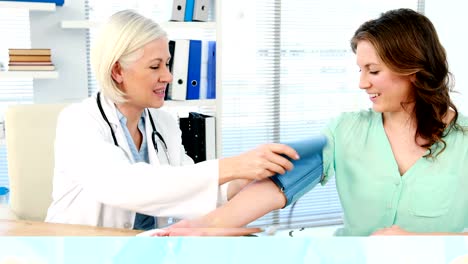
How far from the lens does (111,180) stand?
139 cm

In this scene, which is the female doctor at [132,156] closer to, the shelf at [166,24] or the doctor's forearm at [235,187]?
the doctor's forearm at [235,187]

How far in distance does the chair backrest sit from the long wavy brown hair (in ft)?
3.63

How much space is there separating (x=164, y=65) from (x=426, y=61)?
824 mm

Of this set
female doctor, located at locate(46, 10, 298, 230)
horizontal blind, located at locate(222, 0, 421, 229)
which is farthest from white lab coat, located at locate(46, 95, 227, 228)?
horizontal blind, located at locate(222, 0, 421, 229)

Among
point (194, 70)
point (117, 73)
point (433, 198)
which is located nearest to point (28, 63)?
point (194, 70)

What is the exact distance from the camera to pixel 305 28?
394cm

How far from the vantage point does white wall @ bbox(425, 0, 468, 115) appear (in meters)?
4.08

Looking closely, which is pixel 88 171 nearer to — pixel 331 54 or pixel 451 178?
pixel 451 178

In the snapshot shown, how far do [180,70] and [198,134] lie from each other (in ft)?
1.17

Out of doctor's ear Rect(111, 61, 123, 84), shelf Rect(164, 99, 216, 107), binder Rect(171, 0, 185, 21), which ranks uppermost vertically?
binder Rect(171, 0, 185, 21)

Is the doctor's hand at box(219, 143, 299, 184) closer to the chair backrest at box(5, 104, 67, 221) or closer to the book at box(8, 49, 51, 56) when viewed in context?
the chair backrest at box(5, 104, 67, 221)

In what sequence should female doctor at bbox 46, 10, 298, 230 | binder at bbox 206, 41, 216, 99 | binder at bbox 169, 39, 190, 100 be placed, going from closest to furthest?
female doctor at bbox 46, 10, 298, 230
binder at bbox 169, 39, 190, 100
binder at bbox 206, 41, 216, 99

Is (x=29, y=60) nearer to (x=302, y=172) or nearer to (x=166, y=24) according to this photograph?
(x=166, y=24)
